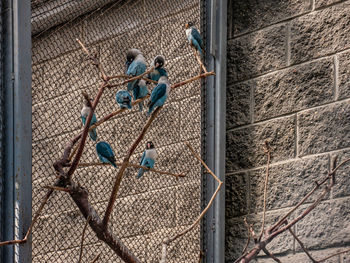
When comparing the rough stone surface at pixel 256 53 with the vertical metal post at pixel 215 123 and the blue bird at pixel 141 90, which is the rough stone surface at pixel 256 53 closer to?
the vertical metal post at pixel 215 123

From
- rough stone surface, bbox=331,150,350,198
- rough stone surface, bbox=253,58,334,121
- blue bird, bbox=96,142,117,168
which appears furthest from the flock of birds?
rough stone surface, bbox=331,150,350,198

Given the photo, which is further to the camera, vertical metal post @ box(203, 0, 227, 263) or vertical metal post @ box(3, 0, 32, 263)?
vertical metal post @ box(203, 0, 227, 263)

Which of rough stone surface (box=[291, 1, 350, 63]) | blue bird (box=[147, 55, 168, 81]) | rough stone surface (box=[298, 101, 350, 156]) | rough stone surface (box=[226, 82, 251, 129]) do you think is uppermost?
rough stone surface (box=[291, 1, 350, 63])

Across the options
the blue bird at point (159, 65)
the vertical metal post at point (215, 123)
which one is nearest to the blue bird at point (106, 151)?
the blue bird at point (159, 65)

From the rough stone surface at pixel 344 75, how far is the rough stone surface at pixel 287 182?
0.22 m

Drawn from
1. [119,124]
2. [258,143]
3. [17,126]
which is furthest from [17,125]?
[119,124]

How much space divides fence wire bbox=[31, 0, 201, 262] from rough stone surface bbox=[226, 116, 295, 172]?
125mm

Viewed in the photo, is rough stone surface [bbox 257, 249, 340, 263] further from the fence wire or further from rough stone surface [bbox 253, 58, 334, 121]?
rough stone surface [bbox 253, 58, 334, 121]

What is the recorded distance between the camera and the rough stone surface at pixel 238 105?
272cm

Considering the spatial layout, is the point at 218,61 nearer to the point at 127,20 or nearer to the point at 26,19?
the point at 127,20

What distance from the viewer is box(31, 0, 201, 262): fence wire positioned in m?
2.79

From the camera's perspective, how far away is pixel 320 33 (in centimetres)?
259

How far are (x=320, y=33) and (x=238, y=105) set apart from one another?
0.39 metres

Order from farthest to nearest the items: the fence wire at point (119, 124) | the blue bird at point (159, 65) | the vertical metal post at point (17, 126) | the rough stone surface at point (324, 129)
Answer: the fence wire at point (119, 124) → the rough stone surface at point (324, 129) → the blue bird at point (159, 65) → the vertical metal post at point (17, 126)
